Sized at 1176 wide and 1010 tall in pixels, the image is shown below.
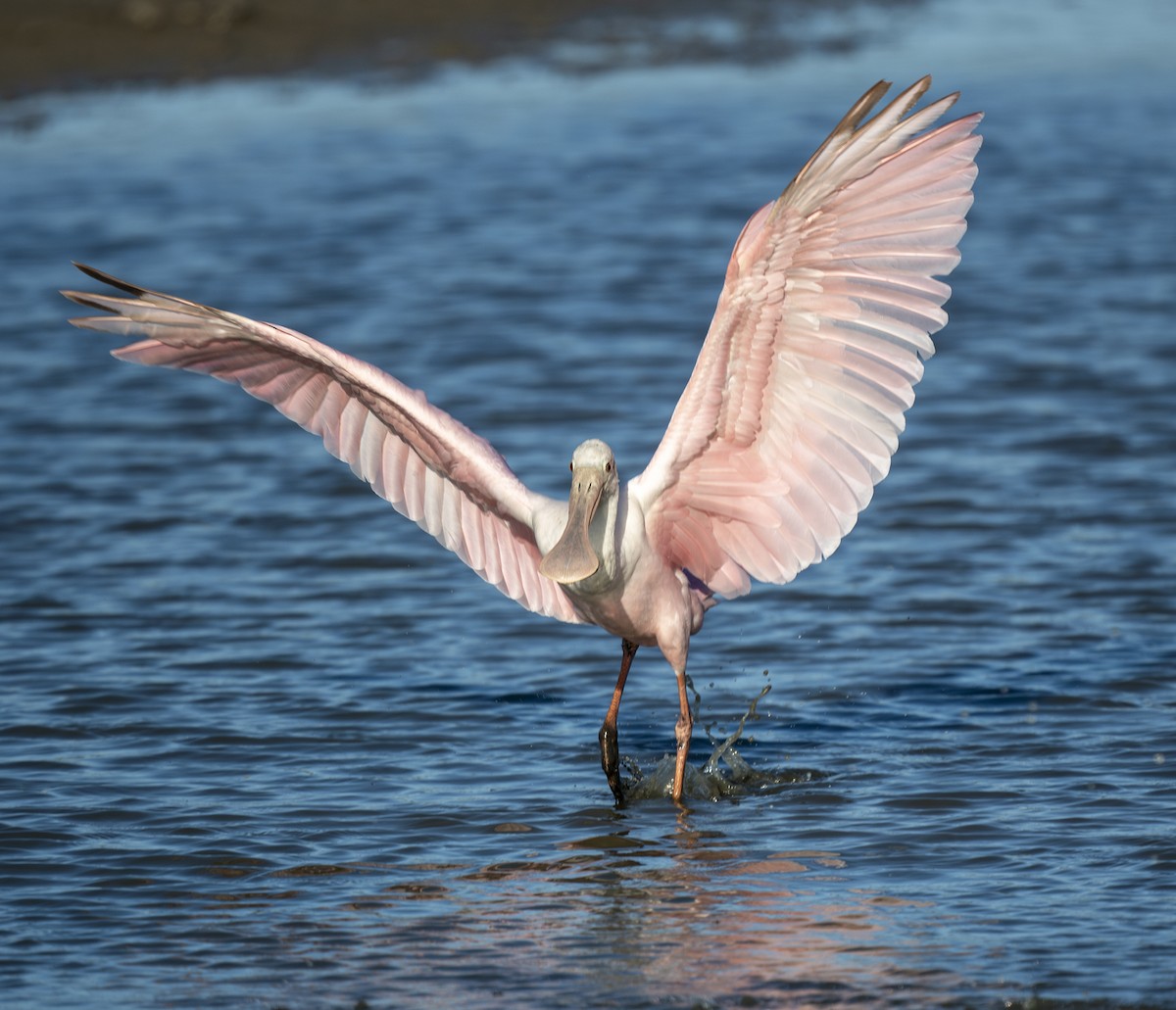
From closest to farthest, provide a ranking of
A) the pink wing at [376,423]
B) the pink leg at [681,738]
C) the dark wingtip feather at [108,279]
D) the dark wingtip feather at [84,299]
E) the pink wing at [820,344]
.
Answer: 1. the pink wing at [820,344]
2. the dark wingtip feather at [108,279]
3. the dark wingtip feather at [84,299]
4. the pink wing at [376,423]
5. the pink leg at [681,738]

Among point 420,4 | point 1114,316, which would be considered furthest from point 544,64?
point 1114,316

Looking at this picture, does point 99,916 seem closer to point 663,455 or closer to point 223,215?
point 663,455

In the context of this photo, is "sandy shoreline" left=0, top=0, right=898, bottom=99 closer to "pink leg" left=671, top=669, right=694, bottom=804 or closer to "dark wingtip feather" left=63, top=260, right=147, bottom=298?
"dark wingtip feather" left=63, top=260, right=147, bottom=298

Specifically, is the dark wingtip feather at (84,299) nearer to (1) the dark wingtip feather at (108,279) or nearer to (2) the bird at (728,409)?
(2) the bird at (728,409)

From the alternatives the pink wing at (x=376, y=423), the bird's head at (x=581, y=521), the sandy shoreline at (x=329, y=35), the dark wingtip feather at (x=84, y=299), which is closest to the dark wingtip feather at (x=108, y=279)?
the pink wing at (x=376, y=423)

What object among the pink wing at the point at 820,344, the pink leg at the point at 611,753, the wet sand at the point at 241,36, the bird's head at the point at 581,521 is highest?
the wet sand at the point at 241,36

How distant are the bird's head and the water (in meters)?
0.92

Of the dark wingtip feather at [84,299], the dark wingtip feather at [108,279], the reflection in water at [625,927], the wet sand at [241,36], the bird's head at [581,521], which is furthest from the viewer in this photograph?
the wet sand at [241,36]

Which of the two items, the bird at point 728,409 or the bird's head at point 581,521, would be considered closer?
the bird at point 728,409

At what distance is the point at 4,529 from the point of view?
10.8m

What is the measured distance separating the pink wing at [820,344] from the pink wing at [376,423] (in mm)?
633

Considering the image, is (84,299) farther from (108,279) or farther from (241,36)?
(241,36)

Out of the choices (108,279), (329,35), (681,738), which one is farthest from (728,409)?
(329,35)

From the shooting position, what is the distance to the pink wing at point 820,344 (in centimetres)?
646
